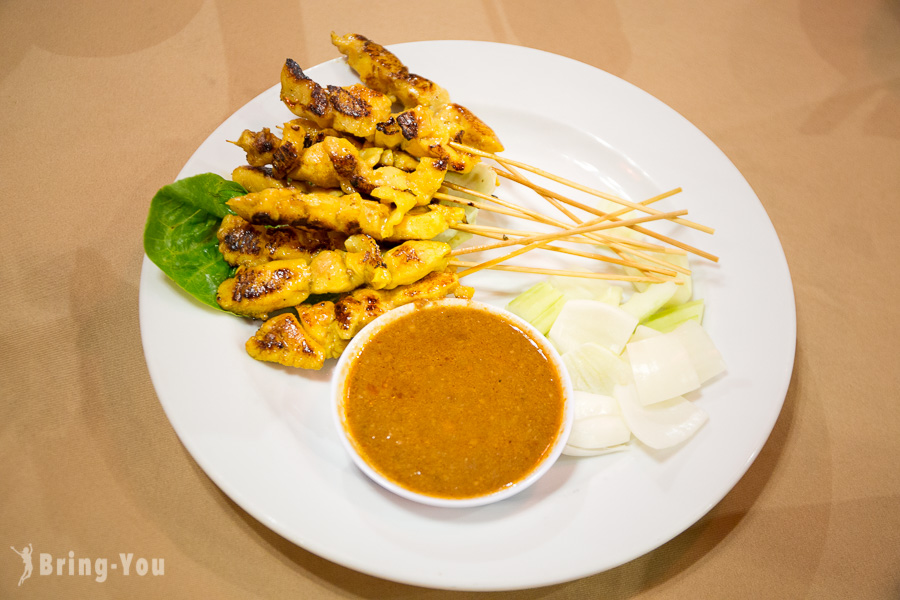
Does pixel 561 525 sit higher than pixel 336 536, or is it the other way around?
pixel 336 536

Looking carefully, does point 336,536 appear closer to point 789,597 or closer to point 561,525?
point 561,525

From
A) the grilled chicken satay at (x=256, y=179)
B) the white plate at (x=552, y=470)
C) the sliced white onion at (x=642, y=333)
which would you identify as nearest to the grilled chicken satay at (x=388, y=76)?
the white plate at (x=552, y=470)

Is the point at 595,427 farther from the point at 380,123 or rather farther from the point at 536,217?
the point at 380,123

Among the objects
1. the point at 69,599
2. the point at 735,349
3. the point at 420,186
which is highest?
the point at 420,186

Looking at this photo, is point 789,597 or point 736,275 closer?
point 789,597

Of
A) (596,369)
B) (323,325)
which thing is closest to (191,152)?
(323,325)

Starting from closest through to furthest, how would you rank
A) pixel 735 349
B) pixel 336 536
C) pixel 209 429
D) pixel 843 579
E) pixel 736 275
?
pixel 336 536 < pixel 209 429 < pixel 843 579 < pixel 735 349 < pixel 736 275

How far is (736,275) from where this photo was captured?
3213 millimetres

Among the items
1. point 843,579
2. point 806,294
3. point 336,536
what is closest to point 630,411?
point 843,579

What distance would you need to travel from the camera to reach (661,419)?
2.75 meters

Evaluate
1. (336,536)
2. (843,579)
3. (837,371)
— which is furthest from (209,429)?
(837,371)

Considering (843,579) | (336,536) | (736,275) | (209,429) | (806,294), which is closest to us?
(336,536)

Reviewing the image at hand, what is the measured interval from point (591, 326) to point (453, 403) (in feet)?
3.04

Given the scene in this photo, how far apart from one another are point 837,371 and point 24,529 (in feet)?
13.9
